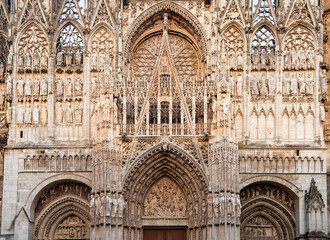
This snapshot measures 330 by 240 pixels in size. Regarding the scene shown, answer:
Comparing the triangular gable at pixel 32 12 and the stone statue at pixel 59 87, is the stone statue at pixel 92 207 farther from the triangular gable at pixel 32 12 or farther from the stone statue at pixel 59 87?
the triangular gable at pixel 32 12

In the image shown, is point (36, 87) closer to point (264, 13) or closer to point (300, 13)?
point (264, 13)

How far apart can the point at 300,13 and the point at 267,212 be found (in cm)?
893

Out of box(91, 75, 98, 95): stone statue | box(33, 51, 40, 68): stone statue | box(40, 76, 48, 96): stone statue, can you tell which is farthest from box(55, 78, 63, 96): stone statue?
box(91, 75, 98, 95): stone statue

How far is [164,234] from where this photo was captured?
30.8 metres

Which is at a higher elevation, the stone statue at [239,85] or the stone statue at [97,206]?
the stone statue at [239,85]

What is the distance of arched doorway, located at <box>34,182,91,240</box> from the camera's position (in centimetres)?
3050

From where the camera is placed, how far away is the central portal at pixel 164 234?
30.7 meters

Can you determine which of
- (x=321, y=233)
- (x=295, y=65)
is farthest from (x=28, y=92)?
(x=321, y=233)

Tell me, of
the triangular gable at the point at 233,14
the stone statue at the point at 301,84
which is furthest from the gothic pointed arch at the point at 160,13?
the stone statue at the point at 301,84

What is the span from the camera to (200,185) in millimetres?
29719

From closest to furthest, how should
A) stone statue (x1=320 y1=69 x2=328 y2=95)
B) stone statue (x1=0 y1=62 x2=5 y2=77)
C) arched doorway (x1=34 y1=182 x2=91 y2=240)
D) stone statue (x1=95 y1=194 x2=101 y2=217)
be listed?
stone statue (x1=95 y1=194 x2=101 y2=217), arched doorway (x1=34 y1=182 x2=91 y2=240), stone statue (x1=320 y1=69 x2=328 y2=95), stone statue (x1=0 y1=62 x2=5 y2=77)

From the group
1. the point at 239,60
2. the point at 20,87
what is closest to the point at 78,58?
the point at 20,87

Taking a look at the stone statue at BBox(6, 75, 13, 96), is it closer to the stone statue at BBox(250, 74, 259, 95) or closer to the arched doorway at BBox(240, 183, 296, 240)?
the stone statue at BBox(250, 74, 259, 95)

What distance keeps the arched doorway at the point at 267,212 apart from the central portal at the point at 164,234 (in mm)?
2684
